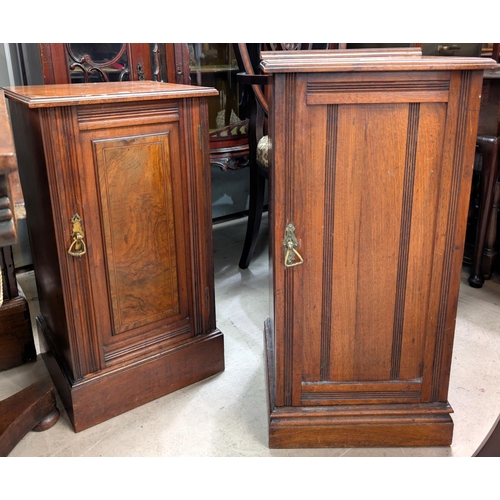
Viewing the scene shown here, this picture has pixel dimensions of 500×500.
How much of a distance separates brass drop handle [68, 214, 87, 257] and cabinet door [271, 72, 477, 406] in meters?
0.54

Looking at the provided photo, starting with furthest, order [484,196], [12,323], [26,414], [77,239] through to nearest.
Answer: [484,196] < [12,323] < [26,414] < [77,239]

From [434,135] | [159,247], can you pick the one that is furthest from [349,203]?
[159,247]

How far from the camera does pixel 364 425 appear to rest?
4.90ft

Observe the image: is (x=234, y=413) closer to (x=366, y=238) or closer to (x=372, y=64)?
(x=366, y=238)

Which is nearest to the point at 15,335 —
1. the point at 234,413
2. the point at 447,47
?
the point at 234,413

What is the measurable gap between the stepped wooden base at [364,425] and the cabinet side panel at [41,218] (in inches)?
26.7

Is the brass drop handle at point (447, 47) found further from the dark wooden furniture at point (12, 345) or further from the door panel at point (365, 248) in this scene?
the dark wooden furniture at point (12, 345)

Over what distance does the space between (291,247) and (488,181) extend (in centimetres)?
148

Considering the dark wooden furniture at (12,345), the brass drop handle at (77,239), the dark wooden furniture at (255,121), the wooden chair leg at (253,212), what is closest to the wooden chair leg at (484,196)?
the dark wooden furniture at (255,121)

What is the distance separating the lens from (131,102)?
1454 mm

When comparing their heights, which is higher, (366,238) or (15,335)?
(366,238)

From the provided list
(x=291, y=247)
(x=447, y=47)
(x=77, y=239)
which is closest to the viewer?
(x=291, y=247)

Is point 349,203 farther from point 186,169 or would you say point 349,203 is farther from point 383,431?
point 383,431

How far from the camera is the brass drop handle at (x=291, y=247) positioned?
4.32ft
